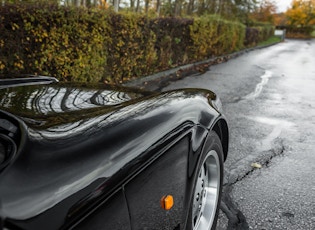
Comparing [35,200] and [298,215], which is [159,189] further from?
[298,215]

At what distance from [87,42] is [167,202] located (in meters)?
6.02

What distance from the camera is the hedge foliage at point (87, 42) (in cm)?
562

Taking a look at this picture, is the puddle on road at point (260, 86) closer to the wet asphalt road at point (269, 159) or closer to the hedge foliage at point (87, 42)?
the wet asphalt road at point (269, 159)

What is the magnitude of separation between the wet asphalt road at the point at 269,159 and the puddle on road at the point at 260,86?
Answer: 23 mm

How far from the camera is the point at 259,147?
4.22 metres

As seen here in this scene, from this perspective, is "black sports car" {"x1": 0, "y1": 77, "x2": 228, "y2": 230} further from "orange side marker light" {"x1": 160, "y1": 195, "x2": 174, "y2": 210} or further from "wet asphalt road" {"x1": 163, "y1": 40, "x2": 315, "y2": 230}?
"wet asphalt road" {"x1": 163, "y1": 40, "x2": 315, "y2": 230}

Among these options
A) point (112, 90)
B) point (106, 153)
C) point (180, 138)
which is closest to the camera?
point (106, 153)

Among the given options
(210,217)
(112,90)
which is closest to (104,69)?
(112,90)

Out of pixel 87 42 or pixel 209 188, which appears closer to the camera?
pixel 209 188

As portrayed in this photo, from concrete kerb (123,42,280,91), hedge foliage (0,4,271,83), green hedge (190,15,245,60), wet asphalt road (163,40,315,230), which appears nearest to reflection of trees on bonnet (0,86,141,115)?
wet asphalt road (163,40,315,230)

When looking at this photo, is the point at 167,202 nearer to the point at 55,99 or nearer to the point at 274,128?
the point at 55,99

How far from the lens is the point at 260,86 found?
28.9 ft

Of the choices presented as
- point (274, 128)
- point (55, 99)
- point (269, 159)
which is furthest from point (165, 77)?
point (55, 99)

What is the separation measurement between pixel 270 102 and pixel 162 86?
275 centimetres
